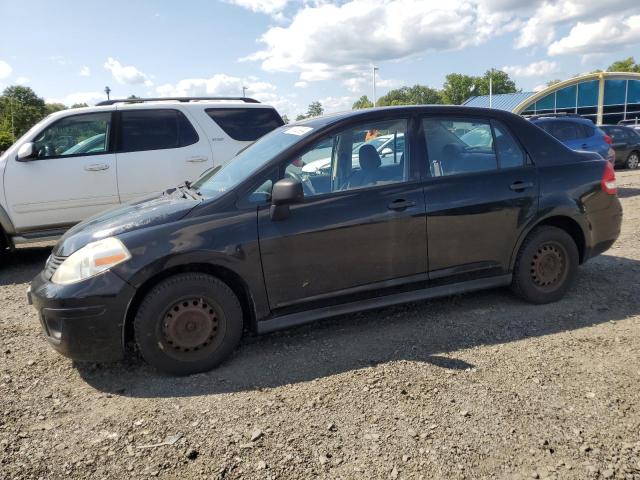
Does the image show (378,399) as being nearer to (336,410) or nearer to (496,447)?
Result: (336,410)

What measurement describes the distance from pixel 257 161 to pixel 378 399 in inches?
77.1

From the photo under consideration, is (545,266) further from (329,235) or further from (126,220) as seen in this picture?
(126,220)

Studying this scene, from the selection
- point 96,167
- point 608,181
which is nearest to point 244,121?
point 96,167

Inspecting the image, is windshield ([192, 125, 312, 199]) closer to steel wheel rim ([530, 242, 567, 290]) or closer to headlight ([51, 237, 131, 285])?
headlight ([51, 237, 131, 285])

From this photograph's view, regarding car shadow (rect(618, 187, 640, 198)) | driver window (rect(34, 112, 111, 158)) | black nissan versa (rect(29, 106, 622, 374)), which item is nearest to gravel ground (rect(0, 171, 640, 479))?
black nissan versa (rect(29, 106, 622, 374))

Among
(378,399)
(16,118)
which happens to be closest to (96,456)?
(378,399)

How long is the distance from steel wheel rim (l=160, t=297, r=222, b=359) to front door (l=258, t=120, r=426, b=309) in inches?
17.4

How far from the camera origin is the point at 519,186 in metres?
4.20

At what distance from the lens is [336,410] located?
294 centimetres

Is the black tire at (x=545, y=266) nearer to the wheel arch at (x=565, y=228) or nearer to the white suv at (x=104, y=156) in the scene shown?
the wheel arch at (x=565, y=228)

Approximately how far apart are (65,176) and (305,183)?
13.7 feet

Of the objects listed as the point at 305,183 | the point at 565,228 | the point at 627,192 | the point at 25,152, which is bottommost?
the point at 627,192

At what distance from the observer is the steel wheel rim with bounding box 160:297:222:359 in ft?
10.9

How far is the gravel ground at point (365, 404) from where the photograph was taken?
2.50m
